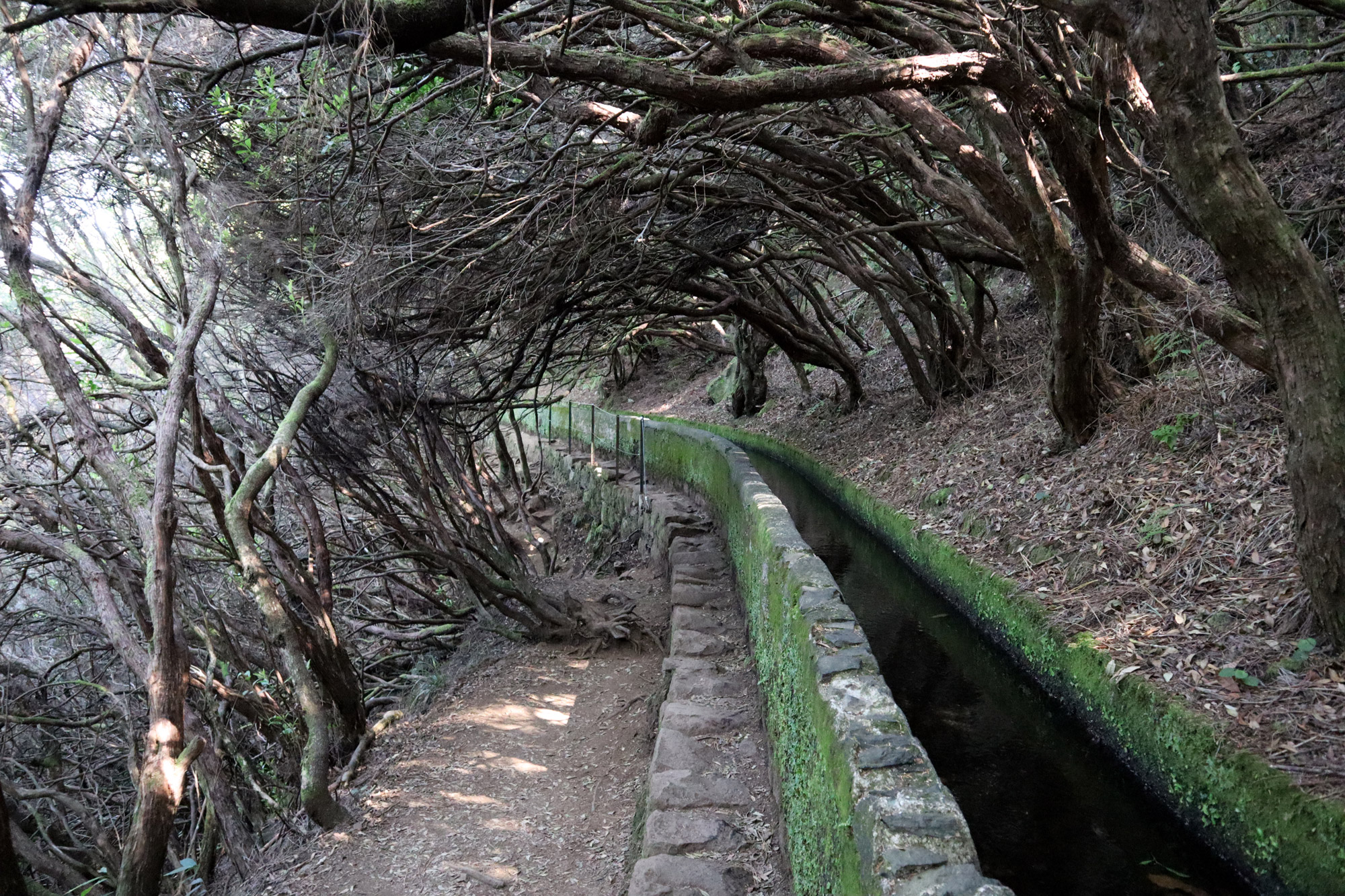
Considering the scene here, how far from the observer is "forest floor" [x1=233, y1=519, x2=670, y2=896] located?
16.1 ft

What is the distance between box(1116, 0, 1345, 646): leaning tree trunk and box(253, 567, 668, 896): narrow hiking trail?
4.19 metres

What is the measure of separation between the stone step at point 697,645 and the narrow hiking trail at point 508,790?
568 millimetres

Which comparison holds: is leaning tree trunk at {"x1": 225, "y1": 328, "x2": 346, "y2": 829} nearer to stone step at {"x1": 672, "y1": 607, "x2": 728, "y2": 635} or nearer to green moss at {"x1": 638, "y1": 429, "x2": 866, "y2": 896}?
green moss at {"x1": 638, "y1": 429, "x2": 866, "y2": 896}

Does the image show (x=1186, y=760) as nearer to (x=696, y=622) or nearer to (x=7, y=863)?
(x=696, y=622)

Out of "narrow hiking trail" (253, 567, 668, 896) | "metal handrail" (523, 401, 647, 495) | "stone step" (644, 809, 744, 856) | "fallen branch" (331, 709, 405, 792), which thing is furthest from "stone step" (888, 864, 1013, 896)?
"metal handrail" (523, 401, 647, 495)

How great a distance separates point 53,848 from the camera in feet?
19.1

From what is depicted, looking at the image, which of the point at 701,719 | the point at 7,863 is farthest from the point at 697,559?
the point at 7,863

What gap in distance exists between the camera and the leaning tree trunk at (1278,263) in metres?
4.14

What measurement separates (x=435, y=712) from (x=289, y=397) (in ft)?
9.93

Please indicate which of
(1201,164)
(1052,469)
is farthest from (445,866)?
(1052,469)

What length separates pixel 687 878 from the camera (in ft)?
12.9

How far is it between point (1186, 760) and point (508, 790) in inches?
170

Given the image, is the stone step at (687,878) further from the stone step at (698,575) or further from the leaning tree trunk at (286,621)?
the stone step at (698,575)

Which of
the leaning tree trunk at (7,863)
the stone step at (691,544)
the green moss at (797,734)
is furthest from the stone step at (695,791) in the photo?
the stone step at (691,544)
